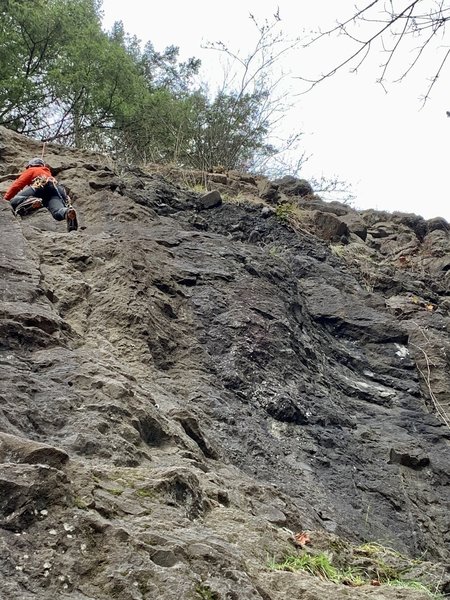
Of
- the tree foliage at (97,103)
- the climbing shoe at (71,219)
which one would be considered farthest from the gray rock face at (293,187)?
the climbing shoe at (71,219)

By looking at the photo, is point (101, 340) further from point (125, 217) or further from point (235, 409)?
point (125, 217)

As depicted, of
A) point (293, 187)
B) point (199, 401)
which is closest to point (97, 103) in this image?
point (293, 187)

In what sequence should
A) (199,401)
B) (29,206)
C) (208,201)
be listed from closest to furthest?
1. (199,401)
2. (29,206)
3. (208,201)

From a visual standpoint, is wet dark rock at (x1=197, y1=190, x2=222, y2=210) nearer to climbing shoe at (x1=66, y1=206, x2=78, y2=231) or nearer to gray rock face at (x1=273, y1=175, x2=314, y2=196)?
climbing shoe at (x1=66, y1=206, x2=78, y2=231)

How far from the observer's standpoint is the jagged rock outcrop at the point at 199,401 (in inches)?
128

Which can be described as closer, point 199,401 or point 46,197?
point 199,401

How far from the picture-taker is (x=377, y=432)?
294 inches

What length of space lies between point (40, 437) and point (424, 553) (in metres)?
3.02

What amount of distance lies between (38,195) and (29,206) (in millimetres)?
170

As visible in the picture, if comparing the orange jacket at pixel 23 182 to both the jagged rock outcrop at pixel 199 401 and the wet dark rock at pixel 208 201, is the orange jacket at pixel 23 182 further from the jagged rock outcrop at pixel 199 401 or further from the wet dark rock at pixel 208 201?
the wet dark rock at pixel 208 201

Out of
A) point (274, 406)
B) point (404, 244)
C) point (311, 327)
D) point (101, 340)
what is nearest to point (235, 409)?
point (274, 406)

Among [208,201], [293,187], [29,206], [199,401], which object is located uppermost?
[293,187]

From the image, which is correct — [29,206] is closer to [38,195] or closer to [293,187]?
[38,195]

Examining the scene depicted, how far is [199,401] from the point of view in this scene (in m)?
6.37
